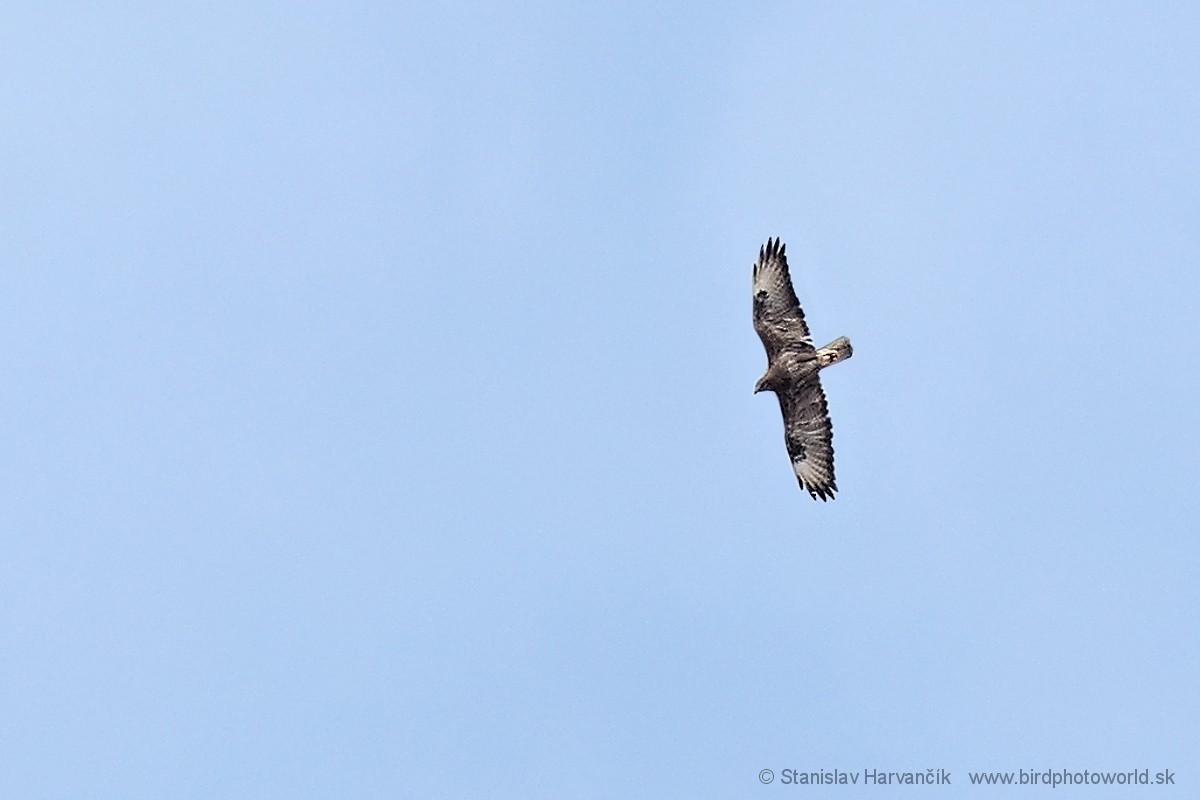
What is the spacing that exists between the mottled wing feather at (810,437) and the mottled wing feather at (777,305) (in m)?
1.54

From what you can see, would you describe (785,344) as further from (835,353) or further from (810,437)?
(810,437)

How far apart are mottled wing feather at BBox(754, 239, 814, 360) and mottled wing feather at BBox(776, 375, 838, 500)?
1542mm

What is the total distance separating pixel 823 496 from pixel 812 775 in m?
7.07

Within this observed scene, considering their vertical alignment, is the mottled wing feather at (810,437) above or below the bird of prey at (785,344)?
below

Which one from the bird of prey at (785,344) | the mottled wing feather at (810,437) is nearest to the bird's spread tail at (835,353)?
the bird of prey at (785,344)

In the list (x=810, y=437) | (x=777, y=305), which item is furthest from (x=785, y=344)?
(x=810, y=437)

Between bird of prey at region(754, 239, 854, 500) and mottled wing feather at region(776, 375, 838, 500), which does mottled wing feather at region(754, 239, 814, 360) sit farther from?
mottled wing feather at region(776, 375, 838, 500)

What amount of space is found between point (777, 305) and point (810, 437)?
13.5ft

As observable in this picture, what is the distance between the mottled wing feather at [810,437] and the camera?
107ft

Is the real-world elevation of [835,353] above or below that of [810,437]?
above

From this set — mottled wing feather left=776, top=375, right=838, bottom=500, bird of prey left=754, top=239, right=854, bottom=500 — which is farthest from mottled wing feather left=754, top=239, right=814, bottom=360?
mottled wing feather left=776, top=375, right=838, bottom=500

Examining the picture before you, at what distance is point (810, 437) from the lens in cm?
3338

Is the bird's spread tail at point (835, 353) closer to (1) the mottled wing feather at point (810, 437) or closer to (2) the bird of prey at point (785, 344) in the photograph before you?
(2) the bird of prey at point (785, 344)

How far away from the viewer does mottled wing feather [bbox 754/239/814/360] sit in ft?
102
